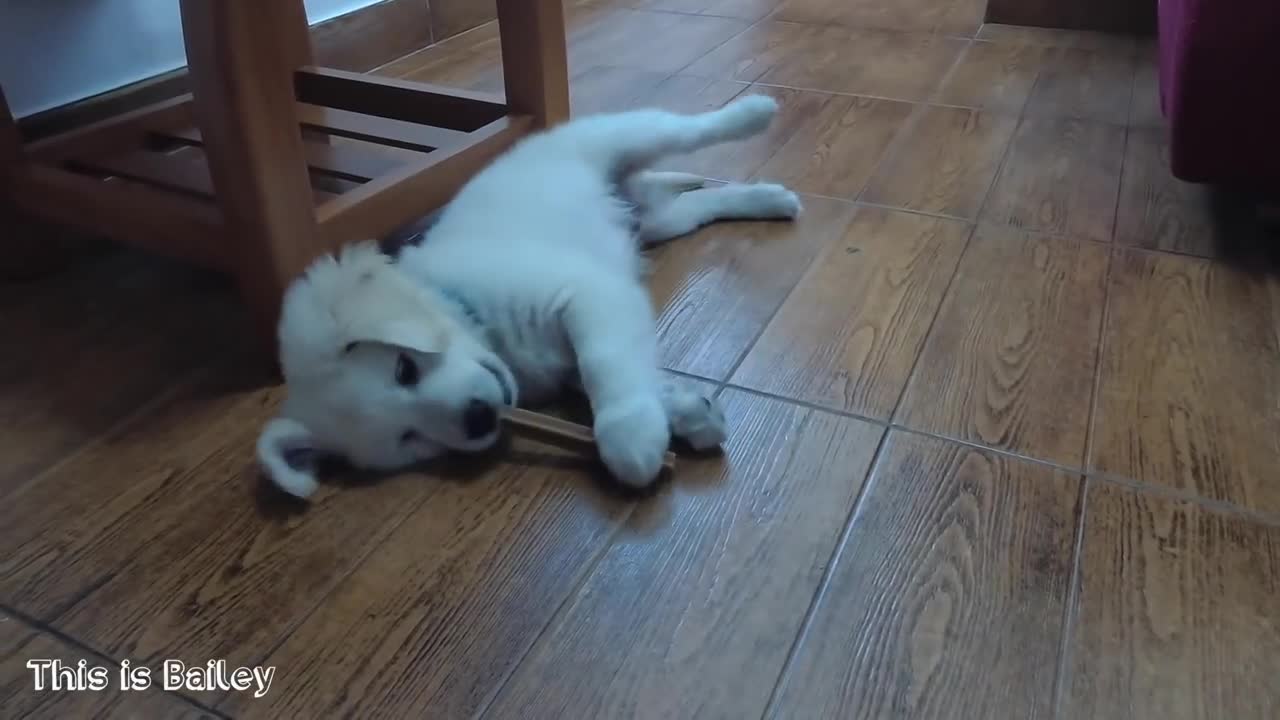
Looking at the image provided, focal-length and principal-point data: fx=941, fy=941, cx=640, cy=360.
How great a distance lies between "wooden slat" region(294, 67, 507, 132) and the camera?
149 cm

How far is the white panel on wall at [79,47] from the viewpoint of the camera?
1395 mm

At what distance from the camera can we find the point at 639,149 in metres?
1.35

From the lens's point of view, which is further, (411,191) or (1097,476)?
(411,191)

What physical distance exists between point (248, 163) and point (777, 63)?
1.48 meters

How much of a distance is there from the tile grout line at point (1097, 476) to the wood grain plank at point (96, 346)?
73cm

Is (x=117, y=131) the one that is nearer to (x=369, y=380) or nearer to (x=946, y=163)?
(x=369, y=380)

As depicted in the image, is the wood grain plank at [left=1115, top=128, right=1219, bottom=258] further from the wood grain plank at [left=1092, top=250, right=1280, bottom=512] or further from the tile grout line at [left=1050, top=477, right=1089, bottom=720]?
the tile grout line at [left=1050, top=477, right=1089, bottom=720]

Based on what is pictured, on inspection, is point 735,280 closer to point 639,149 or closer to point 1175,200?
point 639,149

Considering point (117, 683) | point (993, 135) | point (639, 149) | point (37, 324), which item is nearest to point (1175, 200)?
point (993, 135)

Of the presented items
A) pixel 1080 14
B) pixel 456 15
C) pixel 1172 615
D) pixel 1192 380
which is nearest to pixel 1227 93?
pixel 1192 380

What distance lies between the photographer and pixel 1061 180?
152 centimetres

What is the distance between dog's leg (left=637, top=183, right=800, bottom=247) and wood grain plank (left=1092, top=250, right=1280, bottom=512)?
1.53ft

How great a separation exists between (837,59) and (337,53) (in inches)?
44.3

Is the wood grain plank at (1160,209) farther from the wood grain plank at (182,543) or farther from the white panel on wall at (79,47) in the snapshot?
the white panel on wall at (79,47)
